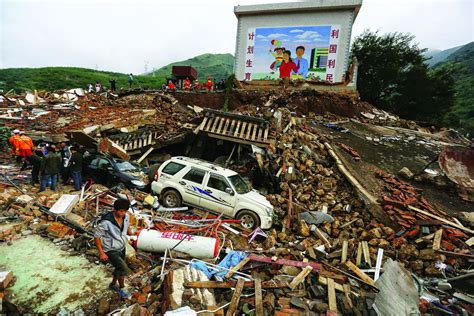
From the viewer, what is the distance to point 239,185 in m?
7.93

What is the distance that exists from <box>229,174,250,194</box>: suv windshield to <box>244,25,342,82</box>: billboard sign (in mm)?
14560

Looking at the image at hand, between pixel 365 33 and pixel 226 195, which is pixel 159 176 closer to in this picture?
pixel 226 195

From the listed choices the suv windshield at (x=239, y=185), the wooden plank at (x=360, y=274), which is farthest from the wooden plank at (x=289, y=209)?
the wooden plank at (x=360, y=274)

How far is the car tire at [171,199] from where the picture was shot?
8062 mm

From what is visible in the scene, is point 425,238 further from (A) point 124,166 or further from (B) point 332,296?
(A) point 124,166

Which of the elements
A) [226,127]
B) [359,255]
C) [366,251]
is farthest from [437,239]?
[226,127]

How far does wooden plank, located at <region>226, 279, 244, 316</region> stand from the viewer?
12.8 ft

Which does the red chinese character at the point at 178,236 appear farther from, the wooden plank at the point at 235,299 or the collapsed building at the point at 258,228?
the wooden plank at the point at 235,299

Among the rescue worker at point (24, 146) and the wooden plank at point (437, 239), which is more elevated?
the rescue worker at point (24, 146)

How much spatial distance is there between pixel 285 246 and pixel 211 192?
9.39ft

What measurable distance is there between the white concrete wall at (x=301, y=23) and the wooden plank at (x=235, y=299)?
1883 centimetres

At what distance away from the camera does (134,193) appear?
334 inches

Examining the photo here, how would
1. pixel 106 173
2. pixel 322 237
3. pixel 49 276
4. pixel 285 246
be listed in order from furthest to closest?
pixel 106 173, pixel 322 237, pixel 285 246, pixel 49 276

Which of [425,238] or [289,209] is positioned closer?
[425,238]
